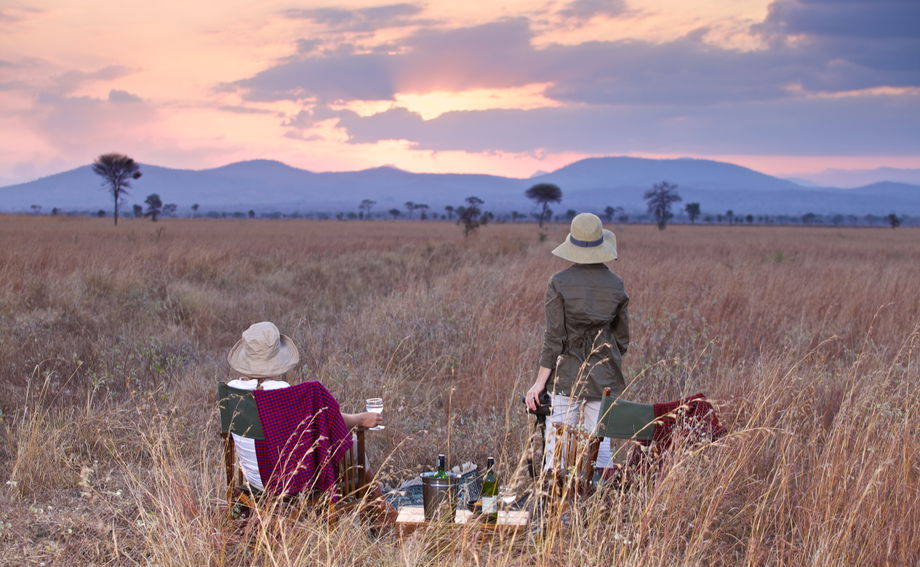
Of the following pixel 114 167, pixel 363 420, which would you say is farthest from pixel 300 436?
pixel 114 167

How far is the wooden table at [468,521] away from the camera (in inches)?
128

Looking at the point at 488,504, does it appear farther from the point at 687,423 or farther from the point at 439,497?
the point at 687,423

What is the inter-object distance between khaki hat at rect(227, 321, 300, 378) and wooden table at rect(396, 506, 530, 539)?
3.05 feet

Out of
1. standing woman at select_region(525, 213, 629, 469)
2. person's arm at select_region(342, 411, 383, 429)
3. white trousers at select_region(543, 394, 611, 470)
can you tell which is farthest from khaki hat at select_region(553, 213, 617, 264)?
person's arm at select_region(342, 411, 383, 429)

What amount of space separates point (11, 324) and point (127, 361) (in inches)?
88.2

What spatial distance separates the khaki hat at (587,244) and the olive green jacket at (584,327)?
10 cm

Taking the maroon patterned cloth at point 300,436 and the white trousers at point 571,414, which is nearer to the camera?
the maroon patterned cloth at point 300,436

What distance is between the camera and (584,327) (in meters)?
3.92

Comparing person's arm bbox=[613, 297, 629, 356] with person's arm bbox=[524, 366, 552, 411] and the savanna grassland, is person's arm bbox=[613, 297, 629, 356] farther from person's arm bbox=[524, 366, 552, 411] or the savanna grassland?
the savanna grassland

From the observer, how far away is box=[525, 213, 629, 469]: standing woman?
12.7 ft

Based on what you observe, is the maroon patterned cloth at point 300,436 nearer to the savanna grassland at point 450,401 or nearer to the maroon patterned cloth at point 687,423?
the savanna grassland at point 450,401

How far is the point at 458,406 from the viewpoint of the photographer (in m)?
6.13

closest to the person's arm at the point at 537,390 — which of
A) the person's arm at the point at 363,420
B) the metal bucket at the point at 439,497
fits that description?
the metal bucket at the point at 439,497

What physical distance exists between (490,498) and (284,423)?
3.26 ft
